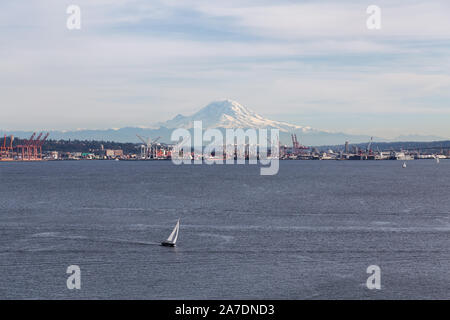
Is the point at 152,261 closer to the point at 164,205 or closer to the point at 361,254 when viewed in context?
the point at 361,254

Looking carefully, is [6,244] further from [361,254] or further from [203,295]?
[361,254]

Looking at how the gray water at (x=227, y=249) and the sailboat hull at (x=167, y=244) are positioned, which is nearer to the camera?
the gray water at (x=227, y=249)

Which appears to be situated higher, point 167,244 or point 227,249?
point 167,244

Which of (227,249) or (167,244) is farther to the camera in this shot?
(167,244)

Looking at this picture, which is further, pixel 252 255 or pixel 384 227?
pixel 384 227

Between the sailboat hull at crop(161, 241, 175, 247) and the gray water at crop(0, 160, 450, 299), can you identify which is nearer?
the gray water at crop(0, 160, 450, 299)
